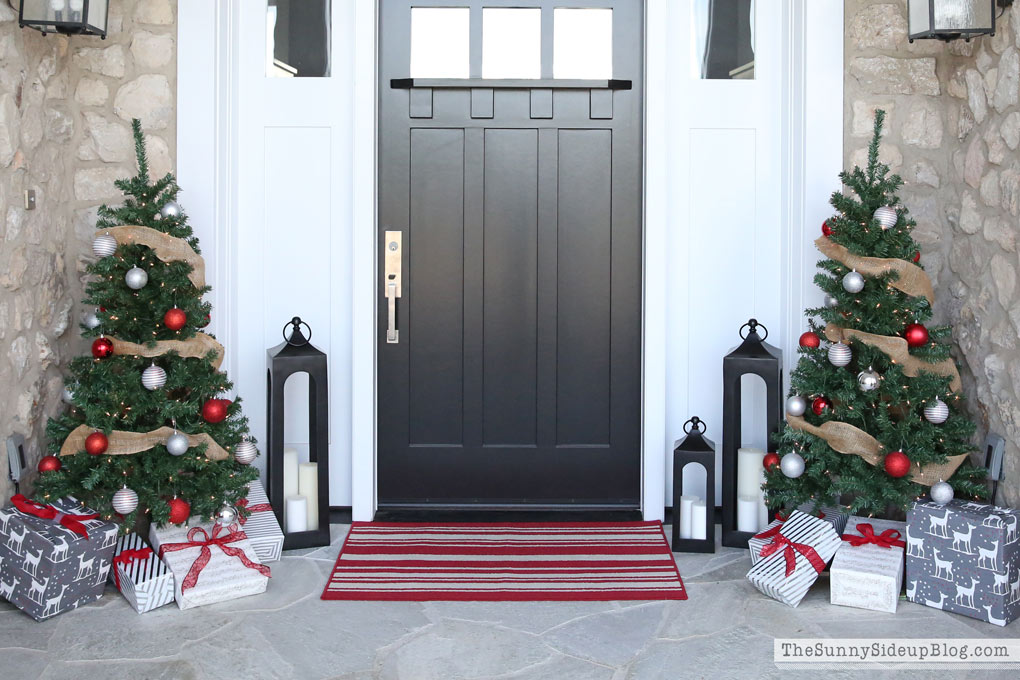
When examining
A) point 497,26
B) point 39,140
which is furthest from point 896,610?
point 39,140

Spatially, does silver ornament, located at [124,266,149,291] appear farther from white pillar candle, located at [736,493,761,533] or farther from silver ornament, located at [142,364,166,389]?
white pillar candle, located at [736,493,761,533]

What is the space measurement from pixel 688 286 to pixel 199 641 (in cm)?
209

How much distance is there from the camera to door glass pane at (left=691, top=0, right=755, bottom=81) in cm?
354

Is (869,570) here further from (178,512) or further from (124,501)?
(124,501)

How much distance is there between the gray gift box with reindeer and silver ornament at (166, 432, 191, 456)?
220 centimetres

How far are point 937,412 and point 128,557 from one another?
250 centimetres

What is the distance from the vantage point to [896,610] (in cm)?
275

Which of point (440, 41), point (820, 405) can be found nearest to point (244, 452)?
point (440, 41)

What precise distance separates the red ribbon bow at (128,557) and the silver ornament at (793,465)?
6.54ft

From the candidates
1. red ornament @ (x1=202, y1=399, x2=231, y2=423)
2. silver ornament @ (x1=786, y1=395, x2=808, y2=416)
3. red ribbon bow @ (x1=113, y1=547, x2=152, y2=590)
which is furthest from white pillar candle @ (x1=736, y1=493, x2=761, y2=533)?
red ribbon bow @ (x1=113, y1=547, x2=152, y2=590)

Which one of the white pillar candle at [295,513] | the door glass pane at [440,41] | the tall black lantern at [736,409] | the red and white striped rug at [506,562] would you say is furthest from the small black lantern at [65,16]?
the tall black lantern at [736,409]

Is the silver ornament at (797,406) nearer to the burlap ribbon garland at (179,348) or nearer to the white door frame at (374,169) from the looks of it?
the white door frame at (374,169)

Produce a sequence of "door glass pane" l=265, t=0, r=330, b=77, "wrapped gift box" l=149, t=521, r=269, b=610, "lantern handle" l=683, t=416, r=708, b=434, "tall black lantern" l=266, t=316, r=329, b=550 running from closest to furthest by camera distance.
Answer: "wrapped gift box" l=149, t=521, r=269, b=610, "tall black lantern" l=266, t=316, r=329, b=550, "lantern handle" l=683, t=416, r=708, b=434, "door glass pane" l=265, t=0, r=330, b=77

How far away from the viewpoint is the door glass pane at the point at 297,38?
139 inches
